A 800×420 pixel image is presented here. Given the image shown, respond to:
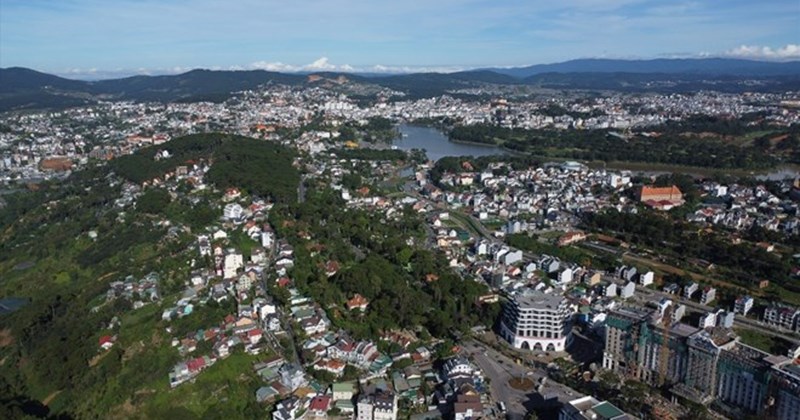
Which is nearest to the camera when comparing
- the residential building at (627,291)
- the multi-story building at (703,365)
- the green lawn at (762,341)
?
the multi-story building at (703,365)

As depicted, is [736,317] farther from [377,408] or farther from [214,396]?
[214,396]

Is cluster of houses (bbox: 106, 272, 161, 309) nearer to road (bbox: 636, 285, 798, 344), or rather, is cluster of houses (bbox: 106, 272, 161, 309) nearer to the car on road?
the car on road

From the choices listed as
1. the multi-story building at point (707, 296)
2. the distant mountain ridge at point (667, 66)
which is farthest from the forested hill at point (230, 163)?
the distant mountain ridge at point (667, 66)

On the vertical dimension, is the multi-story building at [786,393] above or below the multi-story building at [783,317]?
above

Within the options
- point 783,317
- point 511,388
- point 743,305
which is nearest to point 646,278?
point 743,305

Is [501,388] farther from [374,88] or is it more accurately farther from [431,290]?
[374,88]

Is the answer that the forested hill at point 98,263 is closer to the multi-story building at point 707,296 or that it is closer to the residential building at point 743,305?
the multi-story building at point 707,296
